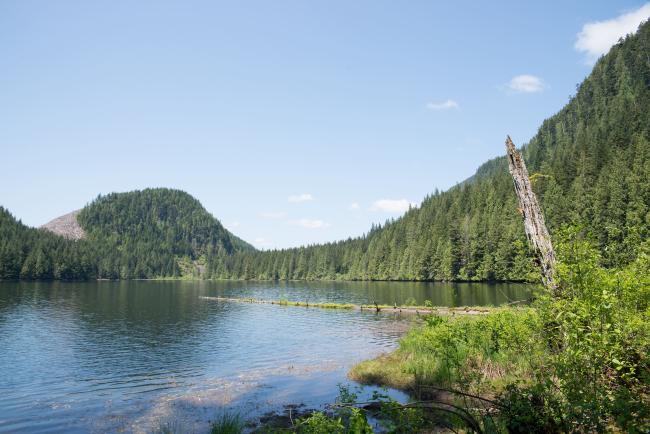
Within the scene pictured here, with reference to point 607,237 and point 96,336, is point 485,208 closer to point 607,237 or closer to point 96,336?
point 607,237

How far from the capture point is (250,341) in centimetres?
4609

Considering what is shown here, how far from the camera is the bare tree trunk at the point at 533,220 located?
1565 cm

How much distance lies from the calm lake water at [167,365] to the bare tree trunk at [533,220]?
213 centimetres

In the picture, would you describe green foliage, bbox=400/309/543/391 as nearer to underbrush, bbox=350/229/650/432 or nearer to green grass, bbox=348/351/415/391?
green grass, bbox=348/351/415/391

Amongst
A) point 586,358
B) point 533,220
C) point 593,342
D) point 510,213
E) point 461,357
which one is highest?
point 510,213

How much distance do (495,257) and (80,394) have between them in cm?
11418

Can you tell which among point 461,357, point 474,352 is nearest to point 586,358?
point 461,357

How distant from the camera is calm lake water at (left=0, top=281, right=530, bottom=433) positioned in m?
22.4

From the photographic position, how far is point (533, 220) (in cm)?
1645

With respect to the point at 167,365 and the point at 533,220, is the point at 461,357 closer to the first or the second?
the point at 533,220

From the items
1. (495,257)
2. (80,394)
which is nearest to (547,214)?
(495,257)

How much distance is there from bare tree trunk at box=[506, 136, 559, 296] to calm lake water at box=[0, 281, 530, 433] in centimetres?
213

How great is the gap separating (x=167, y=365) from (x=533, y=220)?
3046 centimetres

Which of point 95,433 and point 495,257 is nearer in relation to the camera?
point 95,433
